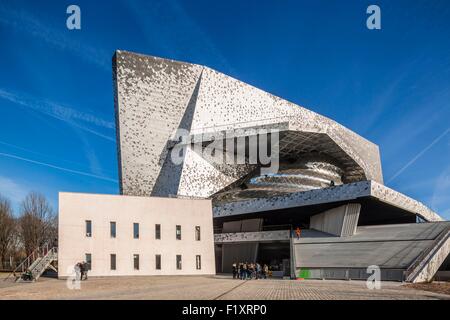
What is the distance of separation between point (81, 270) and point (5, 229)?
116 feet

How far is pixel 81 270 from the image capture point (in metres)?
25.3

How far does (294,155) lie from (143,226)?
22076mm

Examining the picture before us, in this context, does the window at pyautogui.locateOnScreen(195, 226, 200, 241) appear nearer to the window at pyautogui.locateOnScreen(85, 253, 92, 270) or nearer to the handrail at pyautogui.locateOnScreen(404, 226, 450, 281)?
the window at pyautogui.locateOnScreen(85, 253, 92, 270)

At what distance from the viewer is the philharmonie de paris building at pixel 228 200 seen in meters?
28.7

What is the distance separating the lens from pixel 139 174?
40.1 meters

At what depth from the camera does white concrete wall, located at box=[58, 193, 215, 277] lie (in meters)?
28.5

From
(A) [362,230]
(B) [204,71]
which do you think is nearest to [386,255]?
(A) [362,230]

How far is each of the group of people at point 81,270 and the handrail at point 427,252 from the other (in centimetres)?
1786

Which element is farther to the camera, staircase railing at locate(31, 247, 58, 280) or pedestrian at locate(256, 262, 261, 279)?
pedestrian at locate(256, 262, 261, 279)

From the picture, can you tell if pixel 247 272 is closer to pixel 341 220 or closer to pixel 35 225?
pixel 341 220

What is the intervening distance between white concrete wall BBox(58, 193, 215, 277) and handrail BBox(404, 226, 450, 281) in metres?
14.7

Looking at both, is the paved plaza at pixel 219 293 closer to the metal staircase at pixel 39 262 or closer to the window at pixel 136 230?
the metal staircase at pixel 39 262

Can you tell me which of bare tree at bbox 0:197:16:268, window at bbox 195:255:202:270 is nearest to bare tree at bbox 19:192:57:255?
bare tree at bbox 0:197:16:268

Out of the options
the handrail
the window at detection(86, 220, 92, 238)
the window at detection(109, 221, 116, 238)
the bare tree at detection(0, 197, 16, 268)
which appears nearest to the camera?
the handrail
